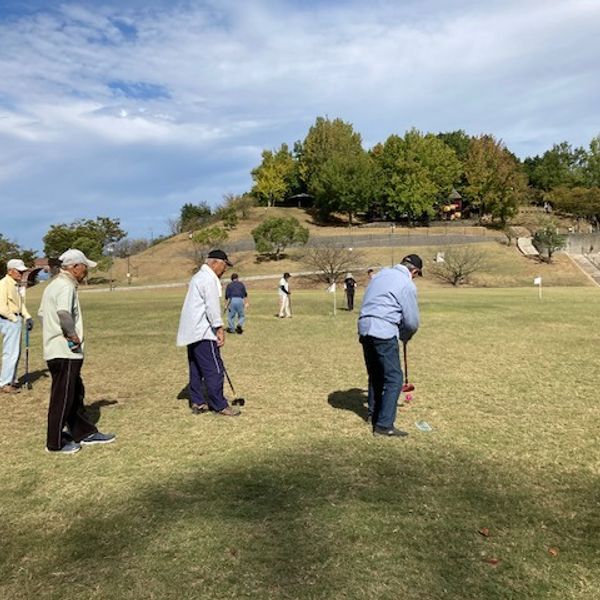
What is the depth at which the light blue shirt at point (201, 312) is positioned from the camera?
665 centimetres

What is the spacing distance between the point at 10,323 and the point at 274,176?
8101 centimetres

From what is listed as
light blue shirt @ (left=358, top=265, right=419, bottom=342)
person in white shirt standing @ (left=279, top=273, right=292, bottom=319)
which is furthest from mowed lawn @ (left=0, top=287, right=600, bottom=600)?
person in white shirt standing @ (left=279, top=273, right=292, bottom=319)

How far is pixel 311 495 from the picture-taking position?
4.52 m

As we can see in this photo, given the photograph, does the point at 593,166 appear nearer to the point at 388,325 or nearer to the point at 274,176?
the point at 274,176

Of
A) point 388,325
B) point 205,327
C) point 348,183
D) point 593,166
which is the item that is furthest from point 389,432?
point 593,166

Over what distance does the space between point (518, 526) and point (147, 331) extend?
14161mm

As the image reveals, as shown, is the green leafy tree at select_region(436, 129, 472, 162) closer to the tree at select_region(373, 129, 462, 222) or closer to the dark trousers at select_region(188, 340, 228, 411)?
the tree at select_region(373, 129, 462, 222)

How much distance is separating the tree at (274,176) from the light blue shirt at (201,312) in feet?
268

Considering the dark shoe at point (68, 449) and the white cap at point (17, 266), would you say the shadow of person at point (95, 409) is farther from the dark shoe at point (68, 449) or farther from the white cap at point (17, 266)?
the white cap at point (17, 266)

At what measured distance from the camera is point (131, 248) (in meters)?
76.2

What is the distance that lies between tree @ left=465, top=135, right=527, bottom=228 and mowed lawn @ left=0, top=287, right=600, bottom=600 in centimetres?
6400

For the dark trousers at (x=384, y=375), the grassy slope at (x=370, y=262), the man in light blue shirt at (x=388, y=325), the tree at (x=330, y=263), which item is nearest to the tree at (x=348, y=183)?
the grassy slope at (x=370, y=262)

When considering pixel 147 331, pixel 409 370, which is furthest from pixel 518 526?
pixel 147 331

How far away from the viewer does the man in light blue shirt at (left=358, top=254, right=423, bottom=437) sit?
5.89 m
